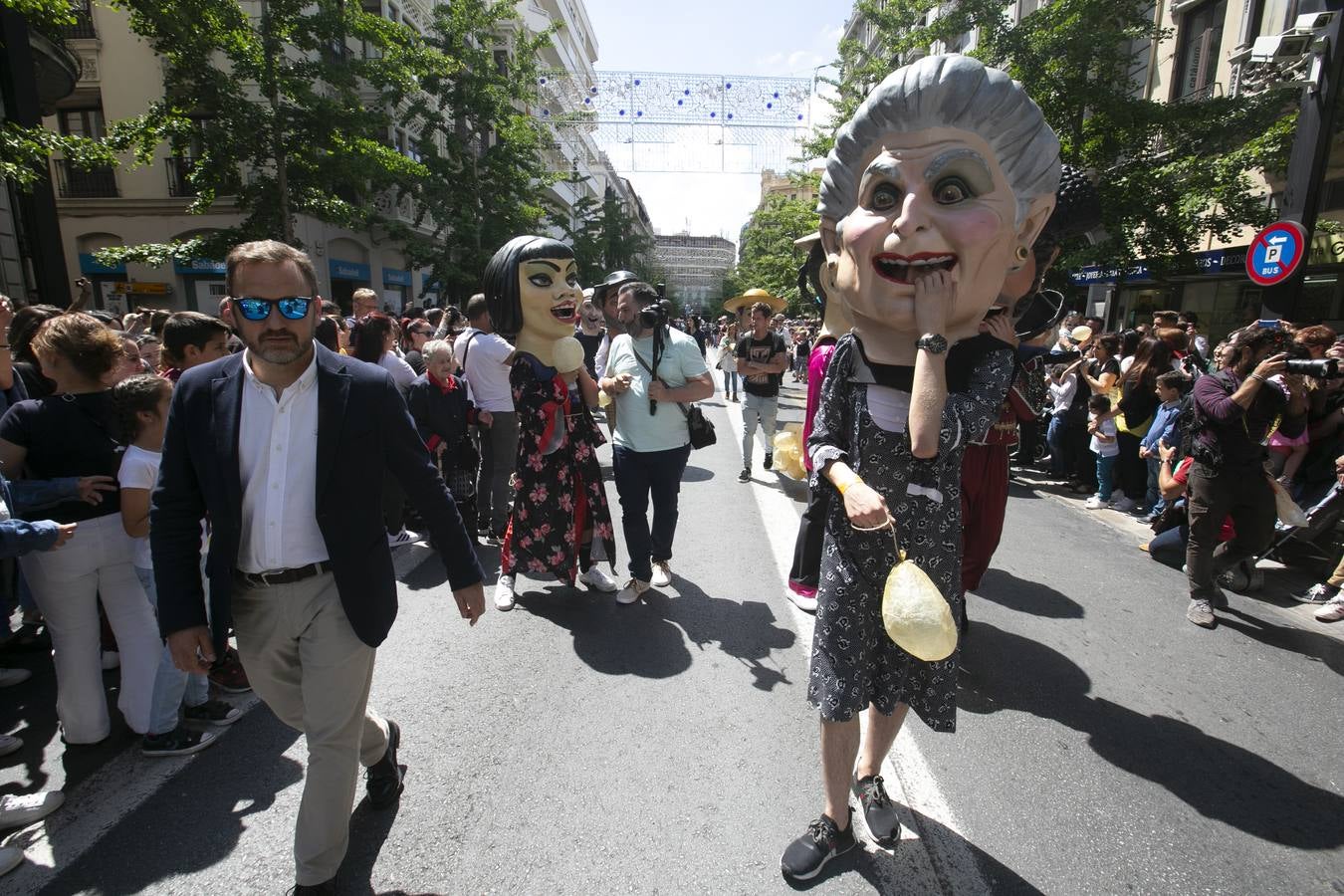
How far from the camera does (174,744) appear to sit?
2.85 meters

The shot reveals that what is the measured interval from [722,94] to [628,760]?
916 inches

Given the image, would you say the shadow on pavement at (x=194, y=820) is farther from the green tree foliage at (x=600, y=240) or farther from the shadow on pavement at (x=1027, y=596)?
the green tree foliage at (x=600, y=240)

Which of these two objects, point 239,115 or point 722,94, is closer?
point 239,115

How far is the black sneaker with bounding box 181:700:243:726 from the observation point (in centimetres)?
303

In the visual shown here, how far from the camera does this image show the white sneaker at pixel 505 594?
427 cm

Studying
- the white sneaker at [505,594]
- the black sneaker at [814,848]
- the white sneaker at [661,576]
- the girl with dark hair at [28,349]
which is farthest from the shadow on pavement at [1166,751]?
the girl with dark hair at [28,349]

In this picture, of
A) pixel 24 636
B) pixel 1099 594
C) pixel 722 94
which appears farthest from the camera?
pixel 722 94

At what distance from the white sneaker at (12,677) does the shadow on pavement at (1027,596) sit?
5393 mm

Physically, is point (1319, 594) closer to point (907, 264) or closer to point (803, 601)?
point (803, 601)

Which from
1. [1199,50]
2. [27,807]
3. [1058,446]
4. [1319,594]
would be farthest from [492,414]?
[1199,50]

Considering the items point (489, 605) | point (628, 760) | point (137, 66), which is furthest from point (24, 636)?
point (137, 66)

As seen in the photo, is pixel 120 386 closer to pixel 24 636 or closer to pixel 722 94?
pixel 24 636

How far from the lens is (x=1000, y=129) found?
2.11 m

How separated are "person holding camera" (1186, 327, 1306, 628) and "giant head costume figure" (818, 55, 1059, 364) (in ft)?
9.12
